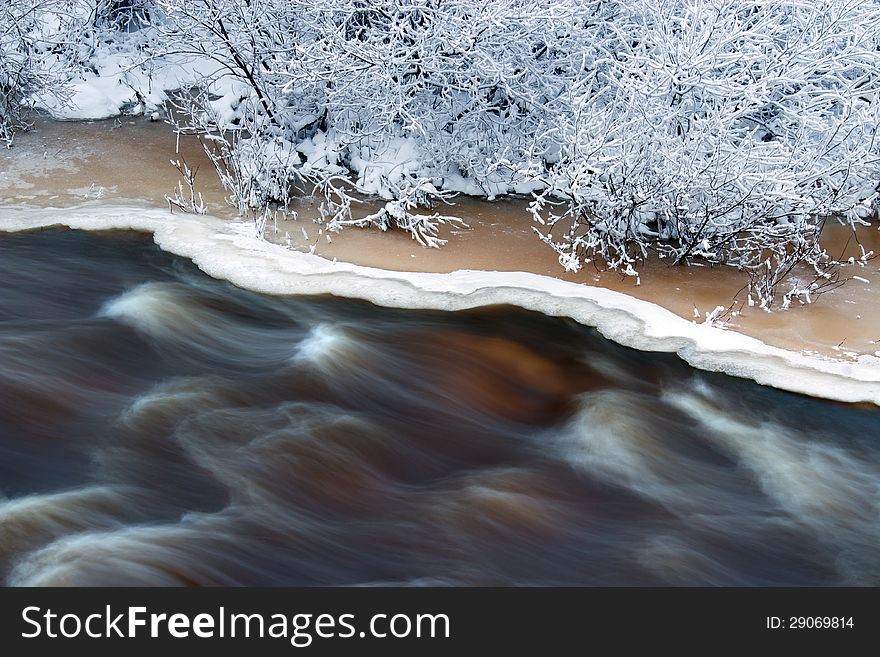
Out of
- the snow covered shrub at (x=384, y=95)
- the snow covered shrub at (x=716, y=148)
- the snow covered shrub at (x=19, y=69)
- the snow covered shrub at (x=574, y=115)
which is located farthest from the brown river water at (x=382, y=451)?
the snow covered shrub at (x=19, y=69)

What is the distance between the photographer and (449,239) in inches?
295

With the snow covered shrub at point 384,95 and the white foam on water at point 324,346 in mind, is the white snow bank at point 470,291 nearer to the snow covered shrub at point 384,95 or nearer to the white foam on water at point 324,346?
the white foam on water at point 324,346

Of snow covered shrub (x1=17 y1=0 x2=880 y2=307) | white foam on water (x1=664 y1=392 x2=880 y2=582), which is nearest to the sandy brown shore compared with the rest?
snow covered shrub (x1=17 y1=0 x2=880 y2=307)

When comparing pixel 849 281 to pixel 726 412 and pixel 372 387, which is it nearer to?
pixel 726 412

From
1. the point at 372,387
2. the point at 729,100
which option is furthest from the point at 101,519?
the point at 729,100

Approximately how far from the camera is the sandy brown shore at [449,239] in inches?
250

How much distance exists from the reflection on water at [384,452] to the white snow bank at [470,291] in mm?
109

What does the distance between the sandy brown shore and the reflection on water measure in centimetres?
72

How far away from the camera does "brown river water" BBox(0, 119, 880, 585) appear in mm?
4312

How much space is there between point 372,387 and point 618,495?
1.52 meters

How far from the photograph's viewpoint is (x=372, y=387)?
5691 millimetres

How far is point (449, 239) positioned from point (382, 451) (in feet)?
8.86

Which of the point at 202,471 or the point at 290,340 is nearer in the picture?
the point at 202,471
